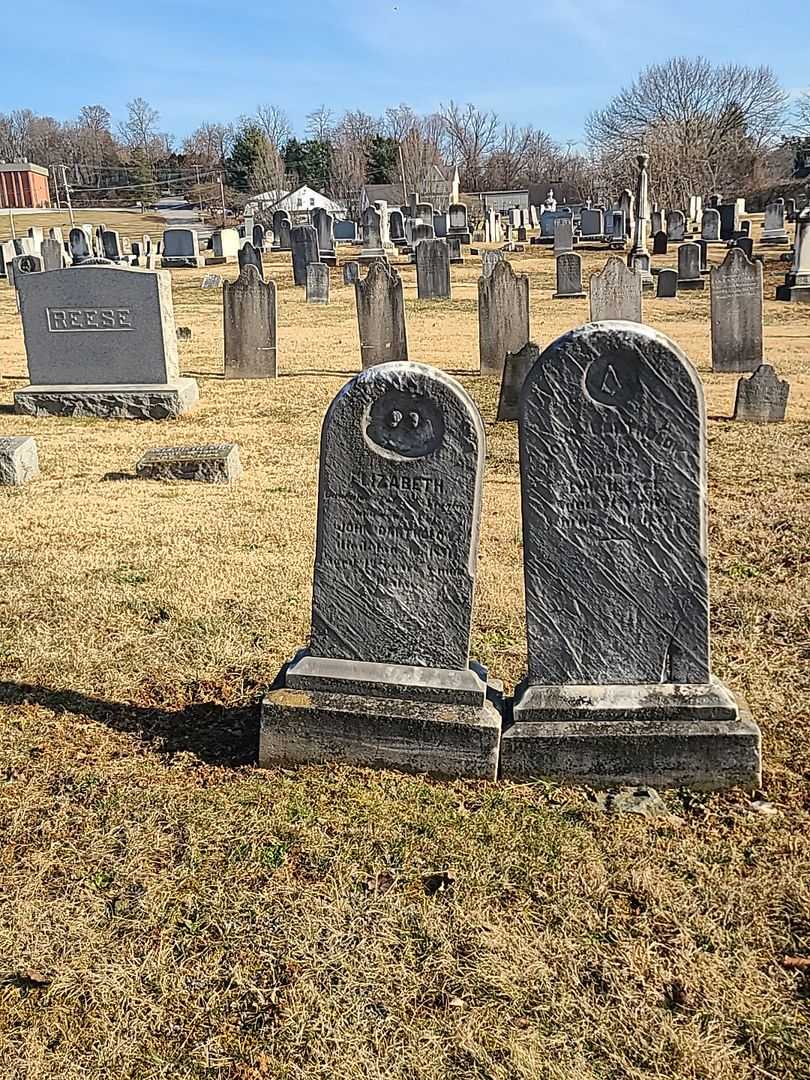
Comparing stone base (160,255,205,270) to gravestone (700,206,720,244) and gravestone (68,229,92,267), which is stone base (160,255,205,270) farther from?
gravestone (700,206,720,244)

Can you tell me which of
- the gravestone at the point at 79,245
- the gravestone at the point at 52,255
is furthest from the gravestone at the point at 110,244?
the gravestone at the point at 52,255

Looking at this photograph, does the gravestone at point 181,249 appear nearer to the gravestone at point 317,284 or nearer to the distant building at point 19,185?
the gravestone at point 317,284

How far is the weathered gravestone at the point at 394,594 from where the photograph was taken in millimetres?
3477

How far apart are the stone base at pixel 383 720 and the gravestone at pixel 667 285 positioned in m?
18.4

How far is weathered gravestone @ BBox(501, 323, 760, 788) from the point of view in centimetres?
327

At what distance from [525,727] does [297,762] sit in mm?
950

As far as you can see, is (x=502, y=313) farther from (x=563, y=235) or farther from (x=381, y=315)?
(x=563, y=235)

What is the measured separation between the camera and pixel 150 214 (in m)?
68.6

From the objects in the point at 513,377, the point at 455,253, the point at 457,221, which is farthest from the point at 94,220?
the point at 513,377

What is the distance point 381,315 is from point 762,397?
5314 mm

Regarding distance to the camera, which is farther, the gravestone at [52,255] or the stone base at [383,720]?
the gravestone at [52,255]

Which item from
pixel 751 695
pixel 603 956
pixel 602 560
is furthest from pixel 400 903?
→ pixel 751 695

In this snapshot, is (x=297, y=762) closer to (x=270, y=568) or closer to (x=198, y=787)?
(x=198, y=787)

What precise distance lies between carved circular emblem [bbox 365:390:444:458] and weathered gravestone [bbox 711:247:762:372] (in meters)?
9.31
